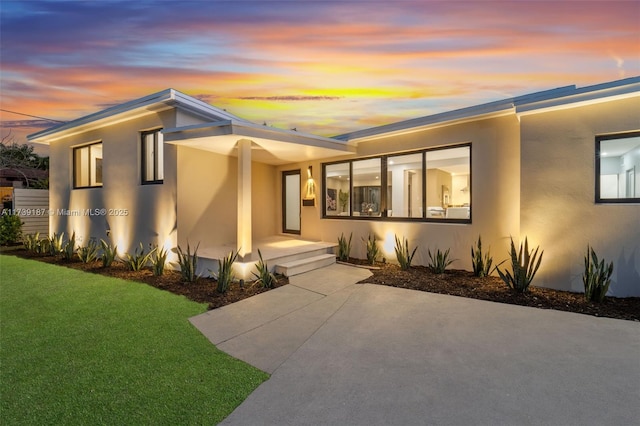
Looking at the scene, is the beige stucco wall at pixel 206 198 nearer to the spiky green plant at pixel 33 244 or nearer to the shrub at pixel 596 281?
the spiky green plant at pixel 33 244

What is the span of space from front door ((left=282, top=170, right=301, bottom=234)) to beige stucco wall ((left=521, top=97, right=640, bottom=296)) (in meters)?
6.40

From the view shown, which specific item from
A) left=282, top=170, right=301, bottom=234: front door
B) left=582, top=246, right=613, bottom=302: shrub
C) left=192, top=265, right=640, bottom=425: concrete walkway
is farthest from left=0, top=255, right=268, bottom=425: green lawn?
left=282, top=170, right=301, bottom=234: front door

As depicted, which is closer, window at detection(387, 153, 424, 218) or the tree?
window at detection(387, 153, 424, 218)

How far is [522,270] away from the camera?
503 centimetres

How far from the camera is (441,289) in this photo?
17.8 feet

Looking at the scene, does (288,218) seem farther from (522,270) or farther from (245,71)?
(522,270)

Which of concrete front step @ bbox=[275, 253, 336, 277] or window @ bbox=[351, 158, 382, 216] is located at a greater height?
window @ bbox=[351, 158, 382, 216]

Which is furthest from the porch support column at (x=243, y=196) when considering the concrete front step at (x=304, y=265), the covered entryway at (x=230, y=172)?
the concrete front step at (x=304, y=265)

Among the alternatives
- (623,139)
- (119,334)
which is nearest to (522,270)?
(623,139)

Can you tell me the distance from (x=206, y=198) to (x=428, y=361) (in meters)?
6.41

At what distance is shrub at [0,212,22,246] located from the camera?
10766 mm

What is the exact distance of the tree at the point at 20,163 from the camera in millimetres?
15281

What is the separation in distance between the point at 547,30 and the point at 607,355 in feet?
21.7

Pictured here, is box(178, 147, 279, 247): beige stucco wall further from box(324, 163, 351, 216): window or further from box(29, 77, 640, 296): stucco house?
box(324, 163, 351, 216): window
